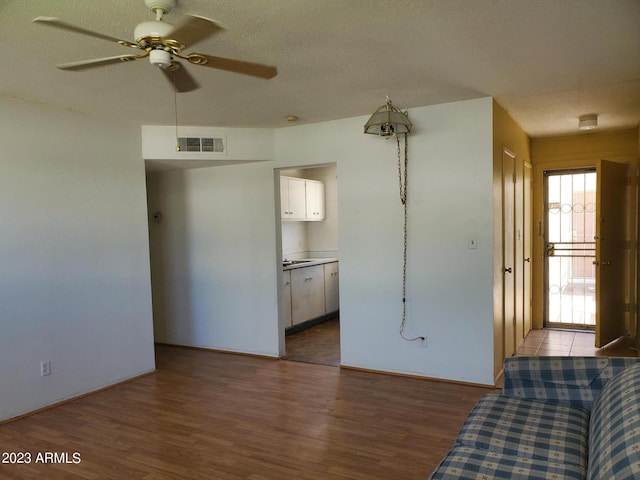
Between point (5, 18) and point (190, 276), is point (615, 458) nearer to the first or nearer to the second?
point (5, 18)

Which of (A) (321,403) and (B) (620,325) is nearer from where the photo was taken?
(A) (321,403)

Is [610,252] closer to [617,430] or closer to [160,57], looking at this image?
[617,430]

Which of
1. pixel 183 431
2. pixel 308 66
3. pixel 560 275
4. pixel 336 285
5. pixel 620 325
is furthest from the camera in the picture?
pixel 336 285

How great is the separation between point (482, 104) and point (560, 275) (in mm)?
3152

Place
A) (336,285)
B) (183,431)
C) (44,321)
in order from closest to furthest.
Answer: (183,431)
(44,321)
(336,285)

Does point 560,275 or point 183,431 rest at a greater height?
point 560,275

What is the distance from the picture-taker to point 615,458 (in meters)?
1.44

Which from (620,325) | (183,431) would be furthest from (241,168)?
(620,325)

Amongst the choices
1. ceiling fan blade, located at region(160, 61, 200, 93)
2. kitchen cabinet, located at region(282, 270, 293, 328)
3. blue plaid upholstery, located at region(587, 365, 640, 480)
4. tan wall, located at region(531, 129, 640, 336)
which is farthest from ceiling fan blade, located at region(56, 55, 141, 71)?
tan wall, located at region(531, 129, 640, 336)

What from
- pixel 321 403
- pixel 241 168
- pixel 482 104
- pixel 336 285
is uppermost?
pixel 482 104

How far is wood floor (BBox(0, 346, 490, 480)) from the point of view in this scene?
2.62 metres

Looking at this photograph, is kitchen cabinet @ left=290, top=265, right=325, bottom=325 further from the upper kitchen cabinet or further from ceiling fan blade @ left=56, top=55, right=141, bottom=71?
ceiling fan blade @ left=56, top=55, right=141, bottom=71

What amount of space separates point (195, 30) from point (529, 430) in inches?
95.2

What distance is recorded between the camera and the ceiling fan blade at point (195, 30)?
225 cm
